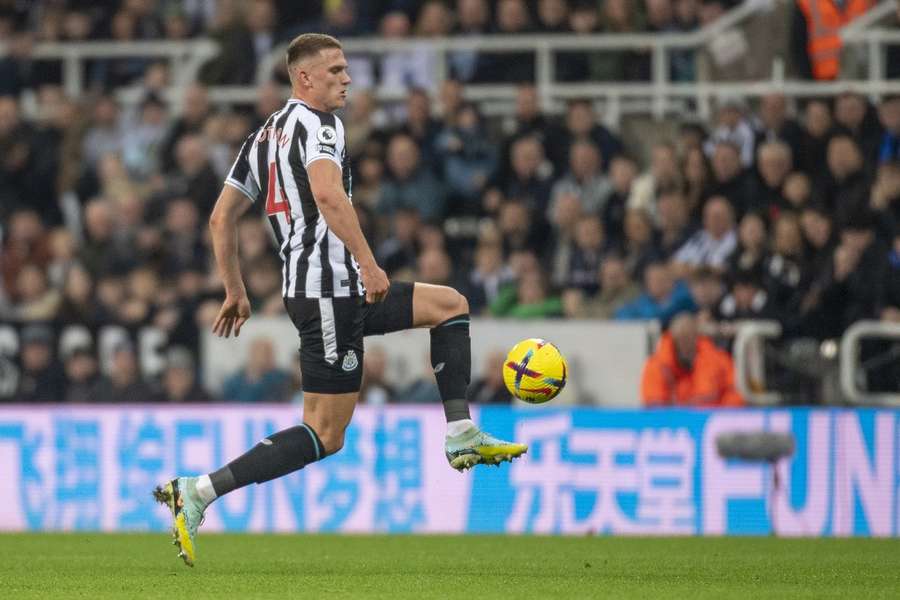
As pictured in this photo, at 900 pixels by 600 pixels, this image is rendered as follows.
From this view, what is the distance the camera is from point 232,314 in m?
8.48

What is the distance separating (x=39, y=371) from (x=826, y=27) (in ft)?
22.1

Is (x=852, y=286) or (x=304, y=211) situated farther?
(x=852, y=286)

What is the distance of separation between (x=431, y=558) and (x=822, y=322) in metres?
4.19

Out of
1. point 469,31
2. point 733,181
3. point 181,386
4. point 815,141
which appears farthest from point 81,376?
point 815,141

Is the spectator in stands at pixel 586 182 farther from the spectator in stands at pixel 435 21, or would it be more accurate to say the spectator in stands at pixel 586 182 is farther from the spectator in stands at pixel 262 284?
the spectator in stands at pixel 262 284

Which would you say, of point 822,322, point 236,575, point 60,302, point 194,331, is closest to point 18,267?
point 60,302

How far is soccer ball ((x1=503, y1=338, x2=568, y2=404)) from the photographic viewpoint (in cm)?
845

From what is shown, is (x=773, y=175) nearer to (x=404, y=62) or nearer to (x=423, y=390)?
(x=423, y=390)

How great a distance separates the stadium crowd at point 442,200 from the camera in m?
13.3

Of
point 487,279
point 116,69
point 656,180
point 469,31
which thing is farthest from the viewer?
point 116,69

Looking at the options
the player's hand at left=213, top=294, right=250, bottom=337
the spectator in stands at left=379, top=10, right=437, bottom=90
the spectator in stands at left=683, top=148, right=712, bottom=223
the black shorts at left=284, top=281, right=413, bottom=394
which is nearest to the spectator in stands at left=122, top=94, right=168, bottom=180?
the spectator in stands at left=379, top=10, right=437, bottom=90

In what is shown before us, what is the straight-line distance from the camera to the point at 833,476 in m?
12.2

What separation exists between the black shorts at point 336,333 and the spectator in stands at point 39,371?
7209mm

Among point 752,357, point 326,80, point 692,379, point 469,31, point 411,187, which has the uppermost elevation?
point 469,31
